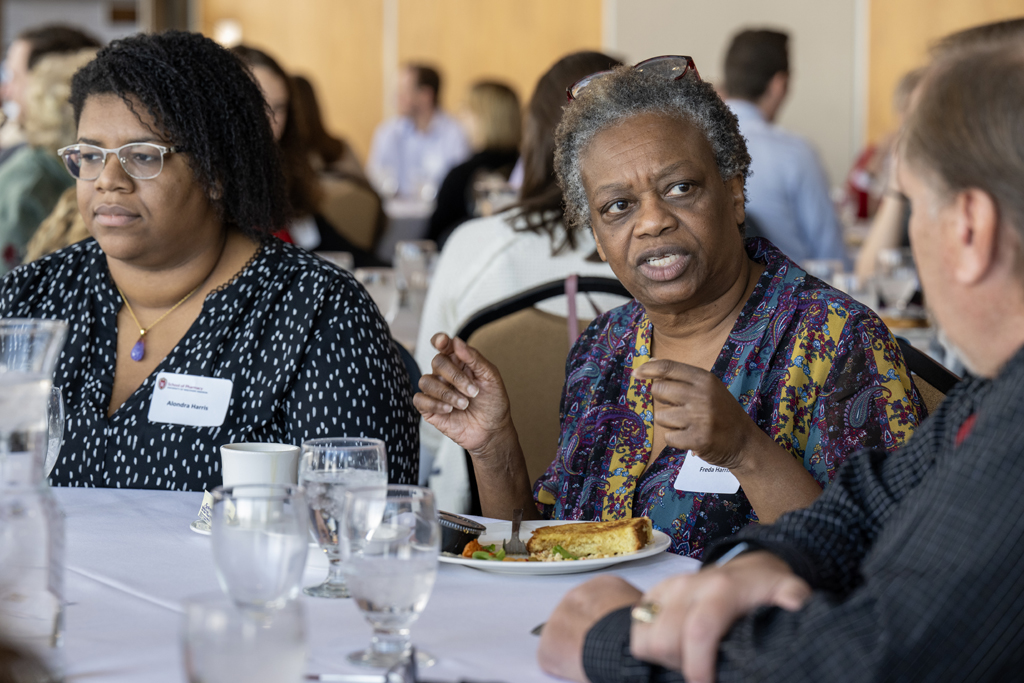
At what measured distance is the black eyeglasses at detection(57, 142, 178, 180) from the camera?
7.23ft

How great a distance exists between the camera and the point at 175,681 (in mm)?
1033

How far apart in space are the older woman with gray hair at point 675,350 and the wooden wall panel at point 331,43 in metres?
10.5

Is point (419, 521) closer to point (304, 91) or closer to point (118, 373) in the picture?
point (118, 373)

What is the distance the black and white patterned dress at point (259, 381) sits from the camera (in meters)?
2.14

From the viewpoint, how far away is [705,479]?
1727 mm

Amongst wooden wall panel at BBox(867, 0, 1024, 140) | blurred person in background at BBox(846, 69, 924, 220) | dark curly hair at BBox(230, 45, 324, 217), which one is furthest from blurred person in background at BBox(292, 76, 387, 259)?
wooden wall panel at BBox(867, 0, 1024, 140)

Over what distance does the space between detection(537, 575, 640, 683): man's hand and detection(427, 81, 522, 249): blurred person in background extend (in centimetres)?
556

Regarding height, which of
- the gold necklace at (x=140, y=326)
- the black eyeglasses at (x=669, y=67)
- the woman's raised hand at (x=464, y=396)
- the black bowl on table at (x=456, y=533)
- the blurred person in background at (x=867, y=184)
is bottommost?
the black bowl on table at (x=456, y=533)

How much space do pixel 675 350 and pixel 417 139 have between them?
9.49 meters

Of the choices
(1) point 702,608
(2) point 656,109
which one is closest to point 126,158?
(2) point 656,109

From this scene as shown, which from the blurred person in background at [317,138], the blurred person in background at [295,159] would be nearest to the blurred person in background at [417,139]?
the blurred person in background at [317,138]

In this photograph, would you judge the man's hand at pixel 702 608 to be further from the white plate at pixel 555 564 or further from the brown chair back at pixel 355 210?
the brown chair back at pixel 355 210

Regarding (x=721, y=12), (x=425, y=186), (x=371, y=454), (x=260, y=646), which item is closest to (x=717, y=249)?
(x=371, y=454)

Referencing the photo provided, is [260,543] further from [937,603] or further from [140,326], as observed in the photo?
[140,326]
